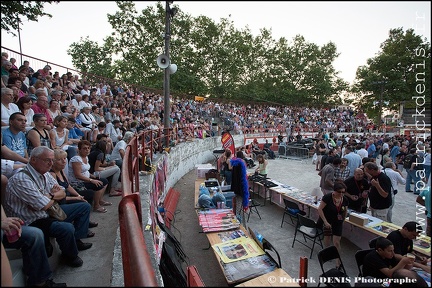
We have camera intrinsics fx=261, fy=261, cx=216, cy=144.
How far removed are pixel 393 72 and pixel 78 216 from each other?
45440 millimetres

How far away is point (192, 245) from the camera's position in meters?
6.19

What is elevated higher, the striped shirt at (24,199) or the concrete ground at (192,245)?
the striped shirt at (24,199)

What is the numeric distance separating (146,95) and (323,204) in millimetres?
15030

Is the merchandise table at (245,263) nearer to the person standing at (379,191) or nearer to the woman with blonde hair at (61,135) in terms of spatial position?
the person standing at (379,191)

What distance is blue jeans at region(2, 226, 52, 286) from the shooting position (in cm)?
232

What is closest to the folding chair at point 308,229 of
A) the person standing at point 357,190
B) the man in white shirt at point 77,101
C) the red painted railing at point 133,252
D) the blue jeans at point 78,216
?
the person standing at point 357,190

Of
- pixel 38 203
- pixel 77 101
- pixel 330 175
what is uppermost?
pixel 77 101

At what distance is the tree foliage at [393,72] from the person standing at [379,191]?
37.9 m

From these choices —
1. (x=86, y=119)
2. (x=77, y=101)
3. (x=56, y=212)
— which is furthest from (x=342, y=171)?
(x=77, y=101)

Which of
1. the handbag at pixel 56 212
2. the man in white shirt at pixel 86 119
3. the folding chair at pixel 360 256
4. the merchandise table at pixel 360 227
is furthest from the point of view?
the man in white shirt at pixel 86 119

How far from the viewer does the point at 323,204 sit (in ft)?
17.6

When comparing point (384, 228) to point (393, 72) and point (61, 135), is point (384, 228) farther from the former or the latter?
point (393, 72)

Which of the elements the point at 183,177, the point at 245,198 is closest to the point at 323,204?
the point at 245,198

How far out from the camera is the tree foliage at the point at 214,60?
110 feet
